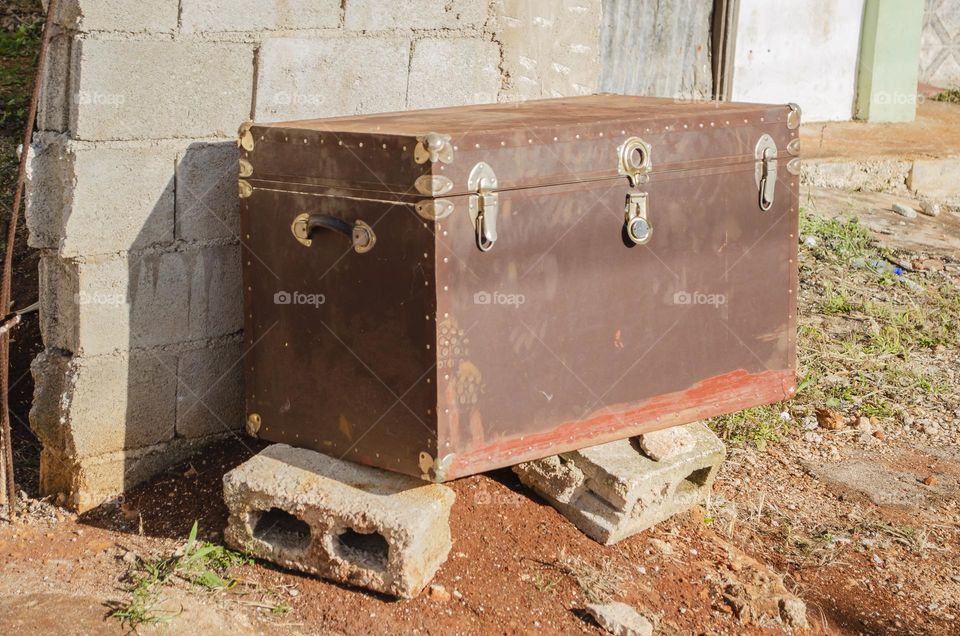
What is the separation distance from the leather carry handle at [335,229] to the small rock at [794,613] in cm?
161

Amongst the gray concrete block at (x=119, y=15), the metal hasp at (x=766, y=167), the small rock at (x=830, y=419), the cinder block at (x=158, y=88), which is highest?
the gray concrete block at (x=119, y=15)

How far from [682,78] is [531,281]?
5341 mm

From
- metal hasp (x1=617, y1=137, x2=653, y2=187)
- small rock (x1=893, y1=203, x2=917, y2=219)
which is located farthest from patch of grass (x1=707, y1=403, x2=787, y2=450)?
small rock (x1=893, y1=203, x2=917, y2=219)

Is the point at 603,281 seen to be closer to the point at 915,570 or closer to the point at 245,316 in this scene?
the point at 245,316

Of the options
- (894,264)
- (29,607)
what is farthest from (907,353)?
(29,607)

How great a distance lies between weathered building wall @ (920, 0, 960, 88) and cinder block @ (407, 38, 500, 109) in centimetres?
876

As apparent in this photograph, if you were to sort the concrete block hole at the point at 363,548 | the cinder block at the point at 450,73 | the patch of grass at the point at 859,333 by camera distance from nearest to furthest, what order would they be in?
the concrete block hole at the point at 363,548 < the cinder block at the point at 450,73 < the patch of grass at the point at 859,333

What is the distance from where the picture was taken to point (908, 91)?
9.15 m

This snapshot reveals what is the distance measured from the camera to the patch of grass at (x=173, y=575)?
2.83m

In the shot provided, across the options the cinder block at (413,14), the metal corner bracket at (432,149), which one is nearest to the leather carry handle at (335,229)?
the metal corner bracket at (432,149)

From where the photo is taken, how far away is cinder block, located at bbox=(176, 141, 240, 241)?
133 inches

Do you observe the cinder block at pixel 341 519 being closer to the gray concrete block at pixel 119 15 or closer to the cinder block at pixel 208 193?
the cinder block at pixel 208 193

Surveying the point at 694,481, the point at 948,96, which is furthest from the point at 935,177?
the point at 694,481

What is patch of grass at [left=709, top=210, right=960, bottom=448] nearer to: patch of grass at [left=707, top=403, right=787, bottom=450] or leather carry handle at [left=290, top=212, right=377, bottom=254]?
patch of grass at [left=707, top=403, right=787, bottom=450]
